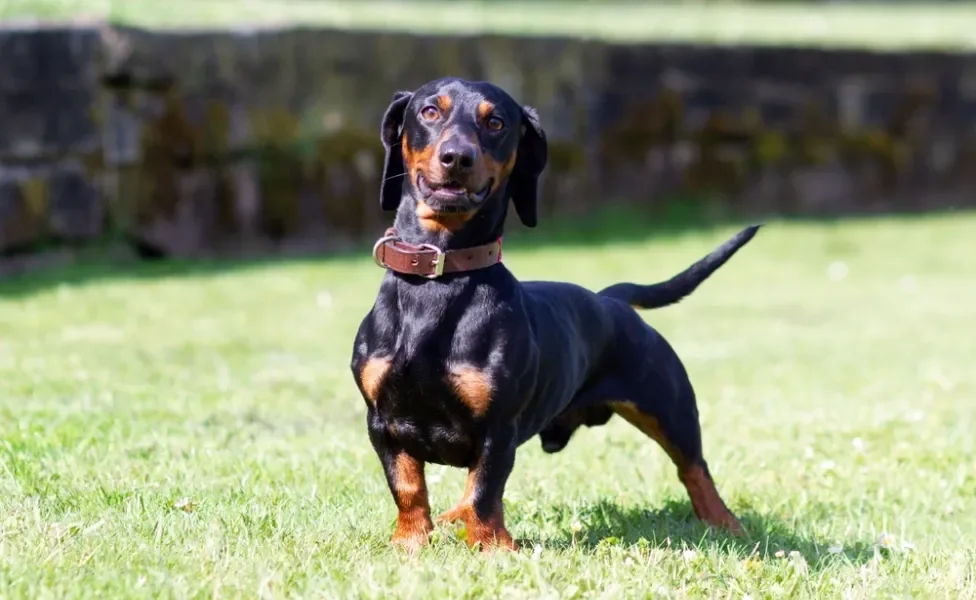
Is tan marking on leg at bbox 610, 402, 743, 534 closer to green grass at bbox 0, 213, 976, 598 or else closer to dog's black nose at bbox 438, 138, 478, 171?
green grass at bbox 0, 213, 976, 598

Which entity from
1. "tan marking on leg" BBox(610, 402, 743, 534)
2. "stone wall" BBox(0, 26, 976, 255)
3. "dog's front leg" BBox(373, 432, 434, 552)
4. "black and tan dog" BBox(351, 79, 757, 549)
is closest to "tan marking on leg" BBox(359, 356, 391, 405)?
"black and tan dog" BBox(351, 79, 757, 549)

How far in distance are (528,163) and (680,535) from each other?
1236mm

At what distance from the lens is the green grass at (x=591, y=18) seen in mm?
12281

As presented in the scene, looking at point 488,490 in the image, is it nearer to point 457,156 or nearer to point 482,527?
point 482,527

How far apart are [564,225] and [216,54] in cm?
358

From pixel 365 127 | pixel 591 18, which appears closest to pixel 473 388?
pixel 365 127

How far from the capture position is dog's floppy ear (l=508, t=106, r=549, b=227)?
437 cm

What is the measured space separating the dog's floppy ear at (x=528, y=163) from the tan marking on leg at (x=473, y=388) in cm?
64

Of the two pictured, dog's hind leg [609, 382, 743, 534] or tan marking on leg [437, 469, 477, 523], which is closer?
tan marking on leg [437, 469, 477, 523]

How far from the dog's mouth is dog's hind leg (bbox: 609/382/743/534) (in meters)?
0.98

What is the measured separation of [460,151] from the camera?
3881mm

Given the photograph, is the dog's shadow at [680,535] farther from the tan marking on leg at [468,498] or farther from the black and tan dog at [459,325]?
the black and tan dog at [459,325]

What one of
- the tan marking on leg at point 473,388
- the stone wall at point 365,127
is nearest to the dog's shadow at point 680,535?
the tan marking on leg at point 473,388

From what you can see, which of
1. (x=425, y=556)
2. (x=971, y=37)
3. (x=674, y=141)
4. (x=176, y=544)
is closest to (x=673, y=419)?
(x=425, y=556)
